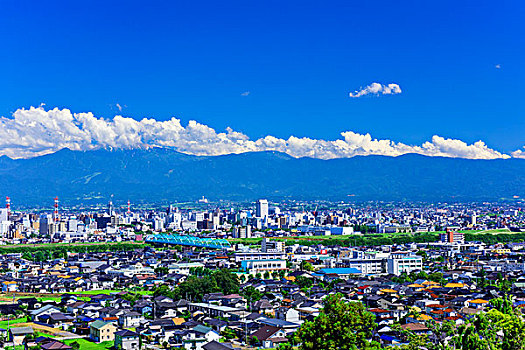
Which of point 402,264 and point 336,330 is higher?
point 336,330

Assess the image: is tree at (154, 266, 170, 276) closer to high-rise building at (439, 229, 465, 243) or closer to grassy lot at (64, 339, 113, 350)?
grassy lot at (64, 339, 113, 350)

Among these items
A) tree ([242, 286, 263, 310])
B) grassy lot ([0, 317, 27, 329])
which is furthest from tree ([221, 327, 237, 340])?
grassy lot ([0, 317, 27, 329])

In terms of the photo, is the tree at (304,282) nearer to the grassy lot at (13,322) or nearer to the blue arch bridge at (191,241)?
the grassy lot at (13,322)

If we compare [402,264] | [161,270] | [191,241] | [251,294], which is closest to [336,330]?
[251,294]

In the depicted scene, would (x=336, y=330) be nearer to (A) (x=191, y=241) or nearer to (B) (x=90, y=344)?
(B) (x=90, y=344)

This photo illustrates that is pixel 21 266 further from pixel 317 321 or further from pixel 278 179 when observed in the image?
pixel 278 179

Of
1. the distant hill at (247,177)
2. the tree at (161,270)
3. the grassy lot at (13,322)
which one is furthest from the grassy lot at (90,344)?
the distant hill at (247,177)
